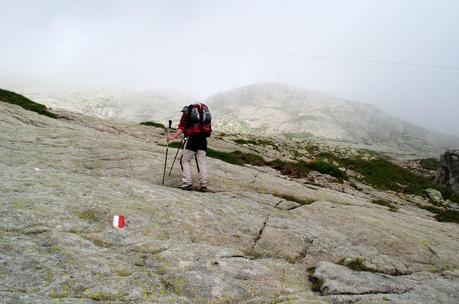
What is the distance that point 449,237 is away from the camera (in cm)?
1656

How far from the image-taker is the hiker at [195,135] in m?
15.1

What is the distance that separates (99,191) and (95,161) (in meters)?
6.33

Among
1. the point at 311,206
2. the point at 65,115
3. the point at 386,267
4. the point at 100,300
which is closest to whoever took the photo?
the point at 100,300

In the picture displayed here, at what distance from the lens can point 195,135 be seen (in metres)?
15.4

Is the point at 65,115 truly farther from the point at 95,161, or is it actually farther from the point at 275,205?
the point at 275,205

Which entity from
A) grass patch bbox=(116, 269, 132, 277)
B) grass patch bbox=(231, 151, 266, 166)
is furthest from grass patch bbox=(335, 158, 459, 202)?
grass patch bbox=(116, 269, 132, 277)

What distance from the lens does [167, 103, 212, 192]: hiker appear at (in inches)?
596

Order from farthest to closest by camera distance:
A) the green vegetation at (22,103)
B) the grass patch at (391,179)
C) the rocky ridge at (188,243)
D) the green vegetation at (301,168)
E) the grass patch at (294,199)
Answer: the grass patch at (391,179)
the green vegetation at (22,103)
the green vegetation at (301,168)
the grass patch at (294,199)
the rocky ridge at (188,243)

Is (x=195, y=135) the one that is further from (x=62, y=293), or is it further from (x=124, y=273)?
(x=62, y=293)

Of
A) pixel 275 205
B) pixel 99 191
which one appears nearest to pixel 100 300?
pixel 99 191

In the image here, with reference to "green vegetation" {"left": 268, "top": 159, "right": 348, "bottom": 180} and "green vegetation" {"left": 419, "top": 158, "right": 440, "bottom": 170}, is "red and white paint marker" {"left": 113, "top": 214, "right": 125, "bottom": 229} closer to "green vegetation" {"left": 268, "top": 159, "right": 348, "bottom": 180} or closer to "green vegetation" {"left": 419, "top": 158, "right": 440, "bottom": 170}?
"green vegetation" {"left": 268, "top": 159, "right": 348, "bottom": 180}

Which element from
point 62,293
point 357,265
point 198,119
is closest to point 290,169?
point 198,119

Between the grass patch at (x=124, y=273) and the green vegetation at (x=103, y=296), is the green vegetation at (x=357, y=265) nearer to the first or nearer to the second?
the grass patch at (x=124, y=273)

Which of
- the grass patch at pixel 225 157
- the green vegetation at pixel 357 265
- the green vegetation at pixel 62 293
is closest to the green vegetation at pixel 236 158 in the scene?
the grass patch at pixel 225 157
